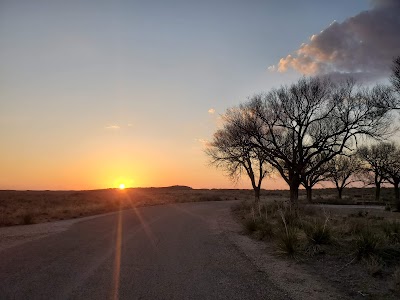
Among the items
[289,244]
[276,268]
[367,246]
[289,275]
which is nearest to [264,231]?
[289,244]

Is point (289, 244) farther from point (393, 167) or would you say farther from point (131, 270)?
point (393, 167)

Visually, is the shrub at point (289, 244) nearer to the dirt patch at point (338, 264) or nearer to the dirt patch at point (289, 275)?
the dirt patch at point (338, 264)

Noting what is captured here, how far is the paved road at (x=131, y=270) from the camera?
Answer: 7324 millimetres

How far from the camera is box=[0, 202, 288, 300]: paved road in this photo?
7324mm

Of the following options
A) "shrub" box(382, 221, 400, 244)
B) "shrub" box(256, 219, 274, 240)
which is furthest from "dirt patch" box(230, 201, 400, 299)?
"shrub" box(256, 219, 274, 240)

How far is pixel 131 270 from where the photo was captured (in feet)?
30.1

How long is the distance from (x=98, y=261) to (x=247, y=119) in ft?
89.7

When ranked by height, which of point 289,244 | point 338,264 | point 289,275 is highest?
point 289,244

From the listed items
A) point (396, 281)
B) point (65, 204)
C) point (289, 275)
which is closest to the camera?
point (396, 281)

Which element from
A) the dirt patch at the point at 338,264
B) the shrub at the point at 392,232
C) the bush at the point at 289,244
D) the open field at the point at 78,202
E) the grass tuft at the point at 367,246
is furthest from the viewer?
the open field at the point at 78,202

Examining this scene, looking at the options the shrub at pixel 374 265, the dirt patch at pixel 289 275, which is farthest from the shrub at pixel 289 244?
the shrub at pixel 374 265

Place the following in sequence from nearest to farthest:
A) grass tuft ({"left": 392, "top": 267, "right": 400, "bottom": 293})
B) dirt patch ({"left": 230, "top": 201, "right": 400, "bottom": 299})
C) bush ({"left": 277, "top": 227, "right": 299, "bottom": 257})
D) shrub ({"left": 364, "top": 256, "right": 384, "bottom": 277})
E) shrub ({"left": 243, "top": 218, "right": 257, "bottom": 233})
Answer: grass tuft ({"left": 392, "top": 267, "right": 400, "bottom": 293}), dirt patch ({"left": 230, "top": 201, "right": 400, "bottom": 299}), shrub ({"left": 364, "top": 256, "right": 384, "bottom": 277}), bush ({"left": 277, "top": 227, "right": 299, "bottom": 257}), shrub ({"left": 243, "top": 218, "right": 257, "bottom": 233})

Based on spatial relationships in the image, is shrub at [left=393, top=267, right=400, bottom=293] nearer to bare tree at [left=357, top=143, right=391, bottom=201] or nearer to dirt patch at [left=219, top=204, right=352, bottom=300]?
dirt patch at [left=219, top=204, right=352, bottom=300]

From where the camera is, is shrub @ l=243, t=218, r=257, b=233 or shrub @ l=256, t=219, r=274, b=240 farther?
shrub @ l=243, t=218, r=257, b=233
